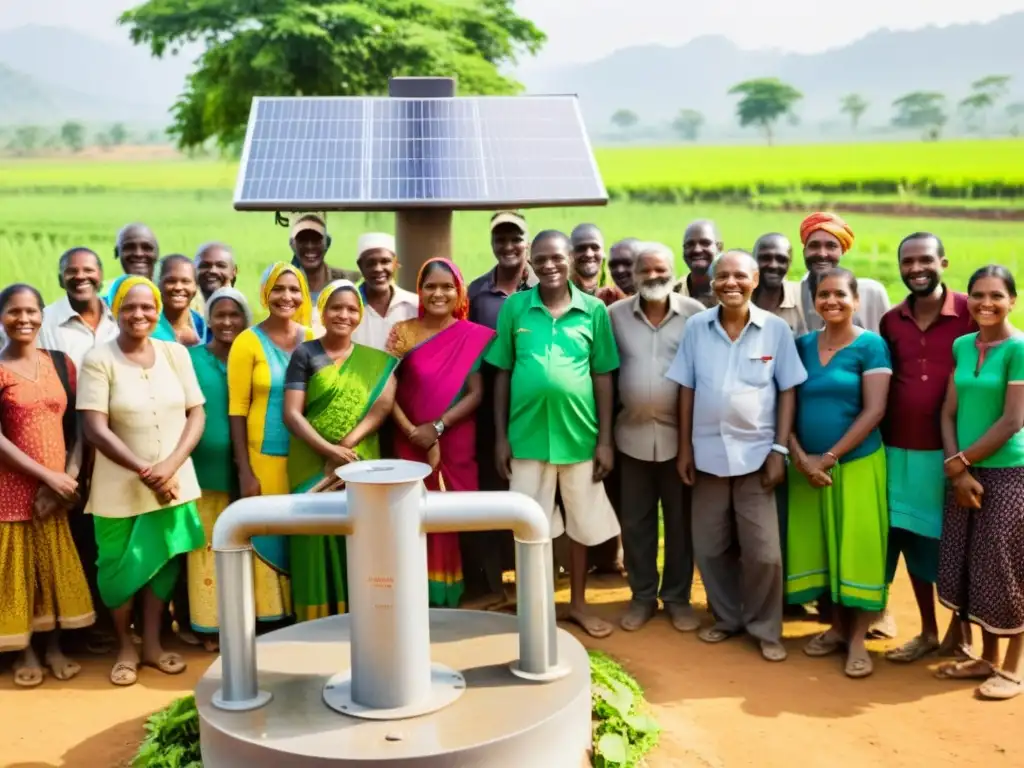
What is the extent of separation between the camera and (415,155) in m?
7.01

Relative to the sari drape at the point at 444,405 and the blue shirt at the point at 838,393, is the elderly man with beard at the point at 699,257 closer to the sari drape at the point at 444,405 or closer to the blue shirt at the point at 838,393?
the blue shirt at the point at 838,393

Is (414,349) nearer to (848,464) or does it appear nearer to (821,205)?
(848,464)

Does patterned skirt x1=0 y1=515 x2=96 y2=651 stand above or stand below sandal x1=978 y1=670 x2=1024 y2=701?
above

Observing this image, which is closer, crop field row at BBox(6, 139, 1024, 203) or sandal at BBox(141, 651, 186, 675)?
sandal at BBox(141, 651, 186, 675)

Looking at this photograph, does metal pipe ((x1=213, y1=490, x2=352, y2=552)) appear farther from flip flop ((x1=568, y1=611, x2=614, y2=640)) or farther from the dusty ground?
flip flop ((x1=568, y1=611, x2=614, y2=640))

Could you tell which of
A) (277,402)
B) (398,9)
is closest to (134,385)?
(277,402)

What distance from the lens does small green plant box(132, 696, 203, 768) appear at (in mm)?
4656

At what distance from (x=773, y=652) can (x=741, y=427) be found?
3.97 ft

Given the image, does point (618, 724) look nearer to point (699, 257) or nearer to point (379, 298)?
point (379, 298)

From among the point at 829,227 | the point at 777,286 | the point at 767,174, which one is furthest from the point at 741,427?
the point at 767,174

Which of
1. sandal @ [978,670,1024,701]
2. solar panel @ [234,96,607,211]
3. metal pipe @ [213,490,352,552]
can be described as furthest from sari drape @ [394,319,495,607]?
sandal @ [978,670,1024,701]

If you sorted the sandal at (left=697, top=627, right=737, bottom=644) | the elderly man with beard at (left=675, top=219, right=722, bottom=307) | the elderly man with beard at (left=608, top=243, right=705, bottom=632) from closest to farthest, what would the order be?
the elderly man with beard at (left=608, top=243, right=705, bottom=632) < the sandal at (left=697, top=627, right=737, bottom=644) < the elderly man with beard at (left=675, top=219, right=722, bottom=307)

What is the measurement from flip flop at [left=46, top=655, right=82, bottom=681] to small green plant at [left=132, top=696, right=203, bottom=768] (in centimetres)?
87

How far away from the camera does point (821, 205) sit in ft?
88.8
